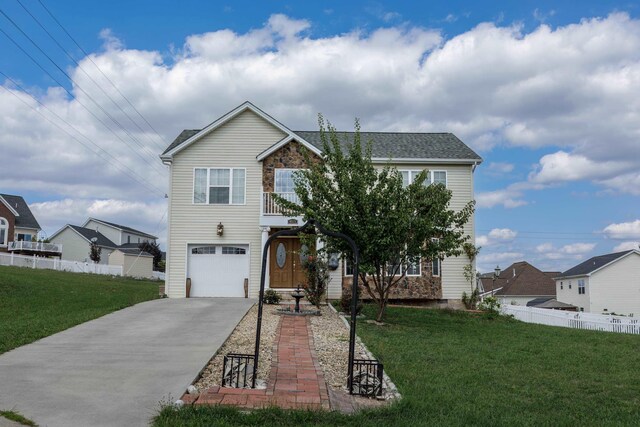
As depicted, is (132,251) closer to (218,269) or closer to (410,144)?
(218,269)

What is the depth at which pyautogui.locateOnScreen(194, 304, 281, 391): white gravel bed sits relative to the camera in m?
8.29

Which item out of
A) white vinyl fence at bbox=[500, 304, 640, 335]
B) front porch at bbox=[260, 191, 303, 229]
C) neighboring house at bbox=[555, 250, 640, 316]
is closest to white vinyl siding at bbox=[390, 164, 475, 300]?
white vinyl fence at bbox=[500, 304, 640, 335]

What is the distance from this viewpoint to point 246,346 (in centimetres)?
1098

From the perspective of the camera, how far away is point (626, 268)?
42.6 metres

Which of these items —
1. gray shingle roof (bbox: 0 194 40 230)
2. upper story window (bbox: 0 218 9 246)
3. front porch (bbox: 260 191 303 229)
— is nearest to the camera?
front porch (bbox: 260 191 303 229)

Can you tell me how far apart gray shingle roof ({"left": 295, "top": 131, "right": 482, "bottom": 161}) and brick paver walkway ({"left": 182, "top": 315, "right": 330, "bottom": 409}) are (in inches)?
528

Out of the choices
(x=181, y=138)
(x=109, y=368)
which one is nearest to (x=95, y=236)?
(x=181, y=138)

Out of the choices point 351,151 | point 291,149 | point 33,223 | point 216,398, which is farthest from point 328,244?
point 33,223

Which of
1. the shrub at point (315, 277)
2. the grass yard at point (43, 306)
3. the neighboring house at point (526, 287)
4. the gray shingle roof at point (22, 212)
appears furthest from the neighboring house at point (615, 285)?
the gray shingle roof at point (22, 212)

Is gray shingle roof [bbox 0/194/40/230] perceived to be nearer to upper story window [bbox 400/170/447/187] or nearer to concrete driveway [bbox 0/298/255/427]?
upper story window [bbox 400/170/447/187]

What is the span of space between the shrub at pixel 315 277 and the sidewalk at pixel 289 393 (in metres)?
8.48

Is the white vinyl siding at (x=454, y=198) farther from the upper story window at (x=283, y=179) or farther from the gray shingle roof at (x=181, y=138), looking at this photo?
the gray shingle roof at (x=181, y=138)

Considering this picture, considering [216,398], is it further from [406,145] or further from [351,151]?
[406,145]

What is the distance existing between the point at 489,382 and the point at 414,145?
16620mm
